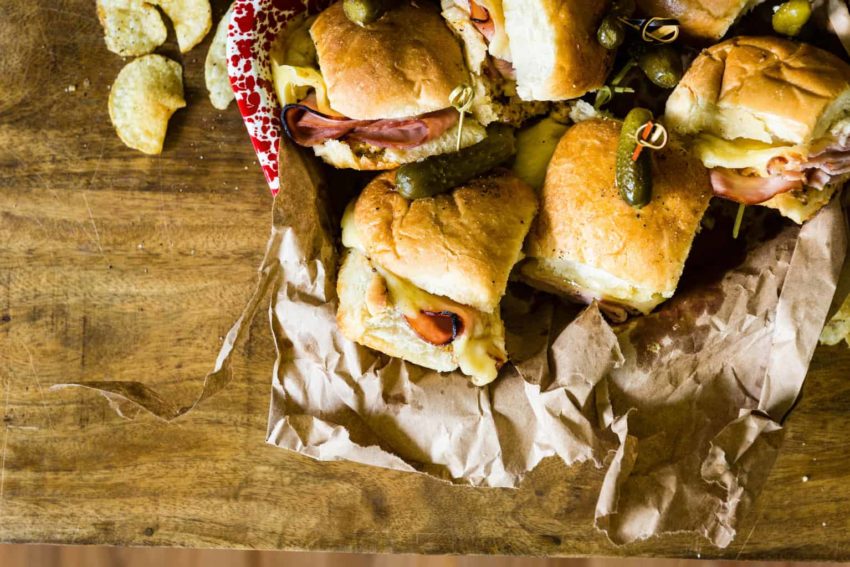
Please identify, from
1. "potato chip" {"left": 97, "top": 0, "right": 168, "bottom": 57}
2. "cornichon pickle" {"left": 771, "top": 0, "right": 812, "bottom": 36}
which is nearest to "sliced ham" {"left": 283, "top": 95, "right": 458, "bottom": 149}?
"potato chip" {"left": 97, "top": 0, "right": 168, "bottom": 57}

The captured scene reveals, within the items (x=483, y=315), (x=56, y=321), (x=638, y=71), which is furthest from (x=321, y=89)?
(x=56, y=321)

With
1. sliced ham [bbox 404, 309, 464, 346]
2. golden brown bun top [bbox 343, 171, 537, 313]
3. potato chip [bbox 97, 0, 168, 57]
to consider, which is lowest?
sliced ham [bbox 404, 309, 464, 346]

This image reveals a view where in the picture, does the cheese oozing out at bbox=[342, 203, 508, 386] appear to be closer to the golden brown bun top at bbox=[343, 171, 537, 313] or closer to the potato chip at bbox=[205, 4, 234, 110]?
the golden brown bun top at bbox=[343, 171, 537, 313]

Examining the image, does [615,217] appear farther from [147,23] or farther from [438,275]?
[147,23]

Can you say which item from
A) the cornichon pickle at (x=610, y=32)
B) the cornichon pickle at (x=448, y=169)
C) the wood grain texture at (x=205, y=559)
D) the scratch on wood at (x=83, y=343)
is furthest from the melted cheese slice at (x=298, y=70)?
the wood grain texture at (x=205, y=559)

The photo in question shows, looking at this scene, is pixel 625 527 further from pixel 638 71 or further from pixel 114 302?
pixel 114 302

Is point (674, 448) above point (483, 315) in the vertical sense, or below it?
below
